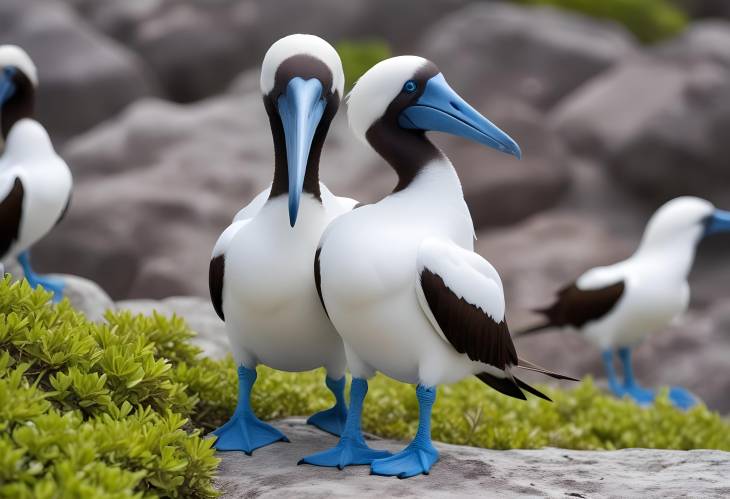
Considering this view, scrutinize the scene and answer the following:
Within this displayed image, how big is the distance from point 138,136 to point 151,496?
1002 centimetres

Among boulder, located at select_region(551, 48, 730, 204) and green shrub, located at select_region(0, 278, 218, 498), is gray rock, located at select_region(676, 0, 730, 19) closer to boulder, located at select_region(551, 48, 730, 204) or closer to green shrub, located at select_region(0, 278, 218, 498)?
boulder, located at select_region(551, 48, 730, 204)

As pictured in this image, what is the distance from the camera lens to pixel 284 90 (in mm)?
3512

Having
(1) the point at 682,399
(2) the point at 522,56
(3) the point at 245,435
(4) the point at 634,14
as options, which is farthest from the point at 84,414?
(4) the point at 634,14

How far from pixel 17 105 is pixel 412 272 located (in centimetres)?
424

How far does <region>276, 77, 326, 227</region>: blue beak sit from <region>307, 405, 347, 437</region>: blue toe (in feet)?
3.46

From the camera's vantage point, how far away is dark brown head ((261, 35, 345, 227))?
11.0 ft

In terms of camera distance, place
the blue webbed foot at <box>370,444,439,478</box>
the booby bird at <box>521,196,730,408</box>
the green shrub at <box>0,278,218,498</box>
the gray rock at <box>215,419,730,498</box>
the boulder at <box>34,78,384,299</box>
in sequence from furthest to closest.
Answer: the boulder at <box>34,78,384,299</box> → the booby bird at <box>521,196,730,408</box> → the blue webbed foot at <box>370,444,439,478</box> → the gray rock at <box>215,419,730,498</box> → the green shrub at <box>0,278,218,498</box>

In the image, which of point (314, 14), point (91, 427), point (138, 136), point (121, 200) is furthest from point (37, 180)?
point (314, 14)

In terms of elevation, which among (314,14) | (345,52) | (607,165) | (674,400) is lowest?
(674,400)

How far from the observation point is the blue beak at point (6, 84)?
6.49 meters

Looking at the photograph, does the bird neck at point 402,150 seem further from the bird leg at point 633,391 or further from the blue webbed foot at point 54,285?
the bird leg at point 633,391

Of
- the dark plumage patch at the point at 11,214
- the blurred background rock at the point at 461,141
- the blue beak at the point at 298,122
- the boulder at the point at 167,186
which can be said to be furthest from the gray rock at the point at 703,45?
the blue beak at the point at 298,122

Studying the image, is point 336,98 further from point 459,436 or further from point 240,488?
point 459,436

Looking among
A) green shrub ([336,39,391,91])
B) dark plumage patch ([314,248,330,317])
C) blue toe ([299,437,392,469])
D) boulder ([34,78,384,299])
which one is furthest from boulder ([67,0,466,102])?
blue toe ([299,437,392,469])
